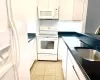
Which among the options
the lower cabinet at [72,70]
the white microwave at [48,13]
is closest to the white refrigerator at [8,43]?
the lower cabinet at [72,70]

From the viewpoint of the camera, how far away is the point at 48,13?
11.3 ft

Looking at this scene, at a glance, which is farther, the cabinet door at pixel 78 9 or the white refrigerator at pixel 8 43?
the cabinet door at pixel 78 9

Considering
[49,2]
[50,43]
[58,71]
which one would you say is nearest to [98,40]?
[58,71]

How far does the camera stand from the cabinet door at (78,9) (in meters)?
3.45

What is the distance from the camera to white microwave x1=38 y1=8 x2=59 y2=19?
3423mm

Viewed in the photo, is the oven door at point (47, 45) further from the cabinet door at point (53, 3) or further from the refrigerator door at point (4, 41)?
the refrigerator door at point (4, 41)

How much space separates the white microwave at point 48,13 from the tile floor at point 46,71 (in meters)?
1.48

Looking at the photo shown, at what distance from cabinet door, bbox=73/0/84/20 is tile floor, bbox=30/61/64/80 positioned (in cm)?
163

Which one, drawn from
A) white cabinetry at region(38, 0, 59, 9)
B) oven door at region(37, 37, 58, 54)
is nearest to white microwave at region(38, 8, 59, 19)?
white cabinetry at region(38, 0, 59, 9)

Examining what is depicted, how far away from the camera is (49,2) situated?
11.3 ft

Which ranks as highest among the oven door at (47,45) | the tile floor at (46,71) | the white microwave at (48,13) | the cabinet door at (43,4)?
the cabinet door at (43,4)

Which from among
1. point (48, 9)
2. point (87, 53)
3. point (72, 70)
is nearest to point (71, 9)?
point (48, 9)

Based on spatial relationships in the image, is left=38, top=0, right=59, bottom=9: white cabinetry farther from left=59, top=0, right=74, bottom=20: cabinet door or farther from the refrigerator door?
the refrigerator door

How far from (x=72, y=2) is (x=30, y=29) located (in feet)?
5.19
